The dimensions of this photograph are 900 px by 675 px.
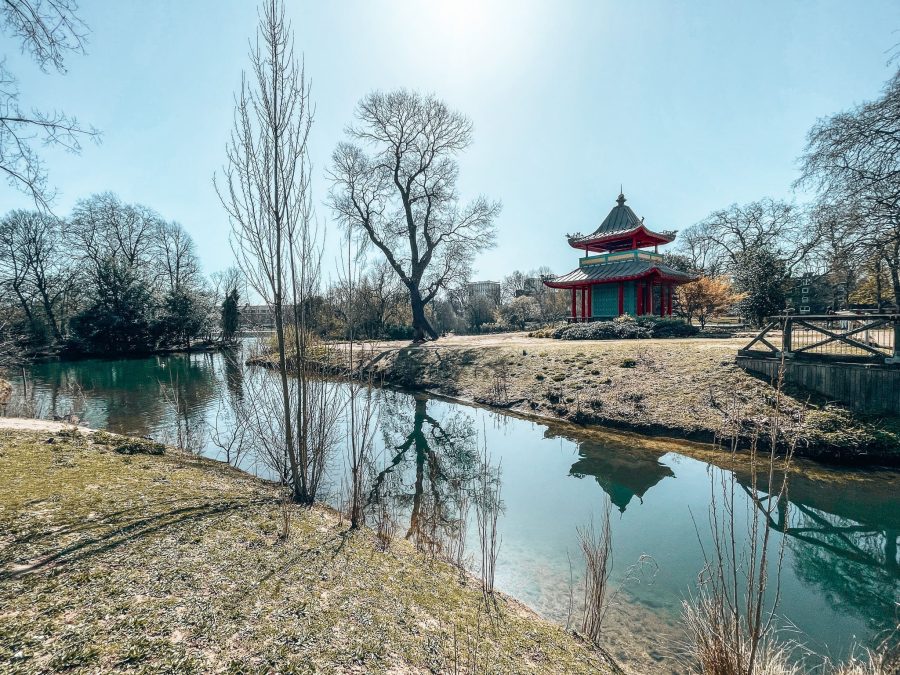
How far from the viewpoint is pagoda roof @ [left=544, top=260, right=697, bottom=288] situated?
20.1 meters

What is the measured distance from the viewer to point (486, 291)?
152ft

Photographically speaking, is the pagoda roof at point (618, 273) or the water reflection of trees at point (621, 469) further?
the pagoda roof at point (618, 273)

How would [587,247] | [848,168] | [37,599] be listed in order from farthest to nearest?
1. [587,247]
2. [848,168]
3. [37,599]

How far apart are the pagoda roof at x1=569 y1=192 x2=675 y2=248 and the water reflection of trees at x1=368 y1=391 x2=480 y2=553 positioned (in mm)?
16319

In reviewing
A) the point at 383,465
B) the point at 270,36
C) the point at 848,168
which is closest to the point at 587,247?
the point at 848,168

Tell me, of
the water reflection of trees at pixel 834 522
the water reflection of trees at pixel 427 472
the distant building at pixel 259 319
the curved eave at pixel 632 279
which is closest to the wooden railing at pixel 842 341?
the water reflection of trees at pixel 834 522

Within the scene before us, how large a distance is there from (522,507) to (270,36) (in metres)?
6.86

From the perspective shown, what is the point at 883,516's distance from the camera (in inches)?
212

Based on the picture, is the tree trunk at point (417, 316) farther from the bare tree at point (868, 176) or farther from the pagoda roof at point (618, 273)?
the bare tree at point (868, 176)

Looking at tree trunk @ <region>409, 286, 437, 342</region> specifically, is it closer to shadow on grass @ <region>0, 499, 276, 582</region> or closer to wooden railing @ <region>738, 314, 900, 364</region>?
wooden railing @ <region>738, 314, 900, 364</region>

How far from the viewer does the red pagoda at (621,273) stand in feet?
68.8

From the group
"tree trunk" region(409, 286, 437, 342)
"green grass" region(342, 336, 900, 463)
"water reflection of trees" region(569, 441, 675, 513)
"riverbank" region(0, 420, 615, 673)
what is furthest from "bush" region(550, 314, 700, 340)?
"riverbank" region(0, 420, 615, 673)

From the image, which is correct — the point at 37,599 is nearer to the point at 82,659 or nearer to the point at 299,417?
the point at 82,659

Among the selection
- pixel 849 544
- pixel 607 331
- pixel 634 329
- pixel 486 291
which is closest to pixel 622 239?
pixel 607 331
